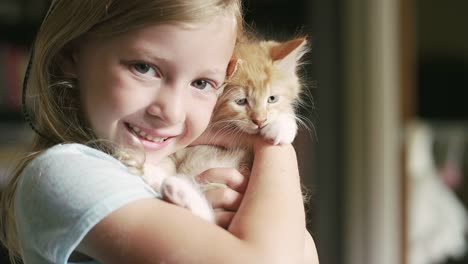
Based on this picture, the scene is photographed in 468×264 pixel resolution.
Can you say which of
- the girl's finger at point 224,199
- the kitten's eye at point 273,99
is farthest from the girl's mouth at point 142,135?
the kitten's eye at point 273,99

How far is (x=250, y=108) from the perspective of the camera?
0.95m

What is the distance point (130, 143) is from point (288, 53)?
323mm

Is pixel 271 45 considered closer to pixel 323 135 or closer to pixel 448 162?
pixel 323 135

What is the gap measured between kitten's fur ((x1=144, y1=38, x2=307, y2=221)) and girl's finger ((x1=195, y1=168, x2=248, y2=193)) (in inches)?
0.5

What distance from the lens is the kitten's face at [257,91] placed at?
3.05 feet

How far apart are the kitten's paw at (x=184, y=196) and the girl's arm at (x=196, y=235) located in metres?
0.03

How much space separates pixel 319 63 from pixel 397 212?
2.29ft

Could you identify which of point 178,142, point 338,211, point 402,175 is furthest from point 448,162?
point 178,142

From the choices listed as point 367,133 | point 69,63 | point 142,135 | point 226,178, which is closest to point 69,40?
point 69,63

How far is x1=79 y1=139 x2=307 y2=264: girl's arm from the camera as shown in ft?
2.19

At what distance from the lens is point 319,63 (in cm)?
259

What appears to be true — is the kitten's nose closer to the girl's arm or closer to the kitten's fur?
the kitten's fur

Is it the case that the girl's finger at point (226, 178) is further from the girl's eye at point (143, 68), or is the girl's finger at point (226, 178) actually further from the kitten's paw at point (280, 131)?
the girl's eye at point (143, 68)

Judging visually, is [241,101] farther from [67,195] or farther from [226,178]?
[67,195]
